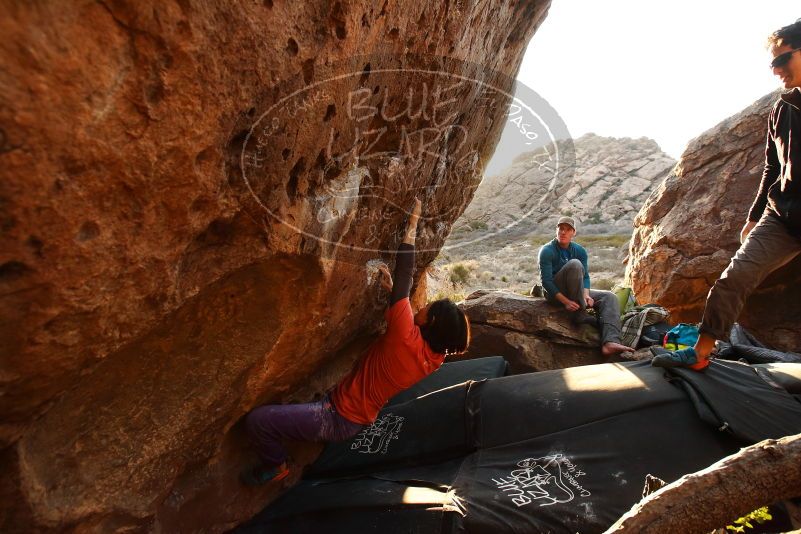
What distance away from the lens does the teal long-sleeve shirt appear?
6.30 metres

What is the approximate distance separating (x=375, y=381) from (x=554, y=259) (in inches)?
142

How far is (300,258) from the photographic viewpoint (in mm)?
2969

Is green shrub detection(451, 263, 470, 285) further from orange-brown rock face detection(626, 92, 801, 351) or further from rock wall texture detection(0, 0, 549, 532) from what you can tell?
rock wall texture detection(0, 0, 549, 532)

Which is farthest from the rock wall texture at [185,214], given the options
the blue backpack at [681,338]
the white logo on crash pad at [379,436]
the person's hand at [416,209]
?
the blue backpack at [681,338]

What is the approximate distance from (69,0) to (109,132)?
42cm

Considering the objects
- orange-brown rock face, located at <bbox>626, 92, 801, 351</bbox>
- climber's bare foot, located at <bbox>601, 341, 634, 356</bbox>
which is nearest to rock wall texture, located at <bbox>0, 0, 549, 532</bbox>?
climber's bare foot, located at <bbox>601, 341, 634, 356</bbox>

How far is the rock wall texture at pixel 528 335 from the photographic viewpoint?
6.16 m

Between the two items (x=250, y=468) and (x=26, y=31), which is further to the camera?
(x=250, y=468)

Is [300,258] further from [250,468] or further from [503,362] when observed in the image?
[503,362]

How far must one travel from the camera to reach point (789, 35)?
2.95 metres

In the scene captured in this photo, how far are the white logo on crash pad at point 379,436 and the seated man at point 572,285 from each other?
117 inches

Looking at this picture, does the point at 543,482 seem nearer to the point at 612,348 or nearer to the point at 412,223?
the point at 412,223

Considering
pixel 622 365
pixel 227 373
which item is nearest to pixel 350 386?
pixel 227 373

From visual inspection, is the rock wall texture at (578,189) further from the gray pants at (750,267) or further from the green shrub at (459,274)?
the green shrub at (459,274)
